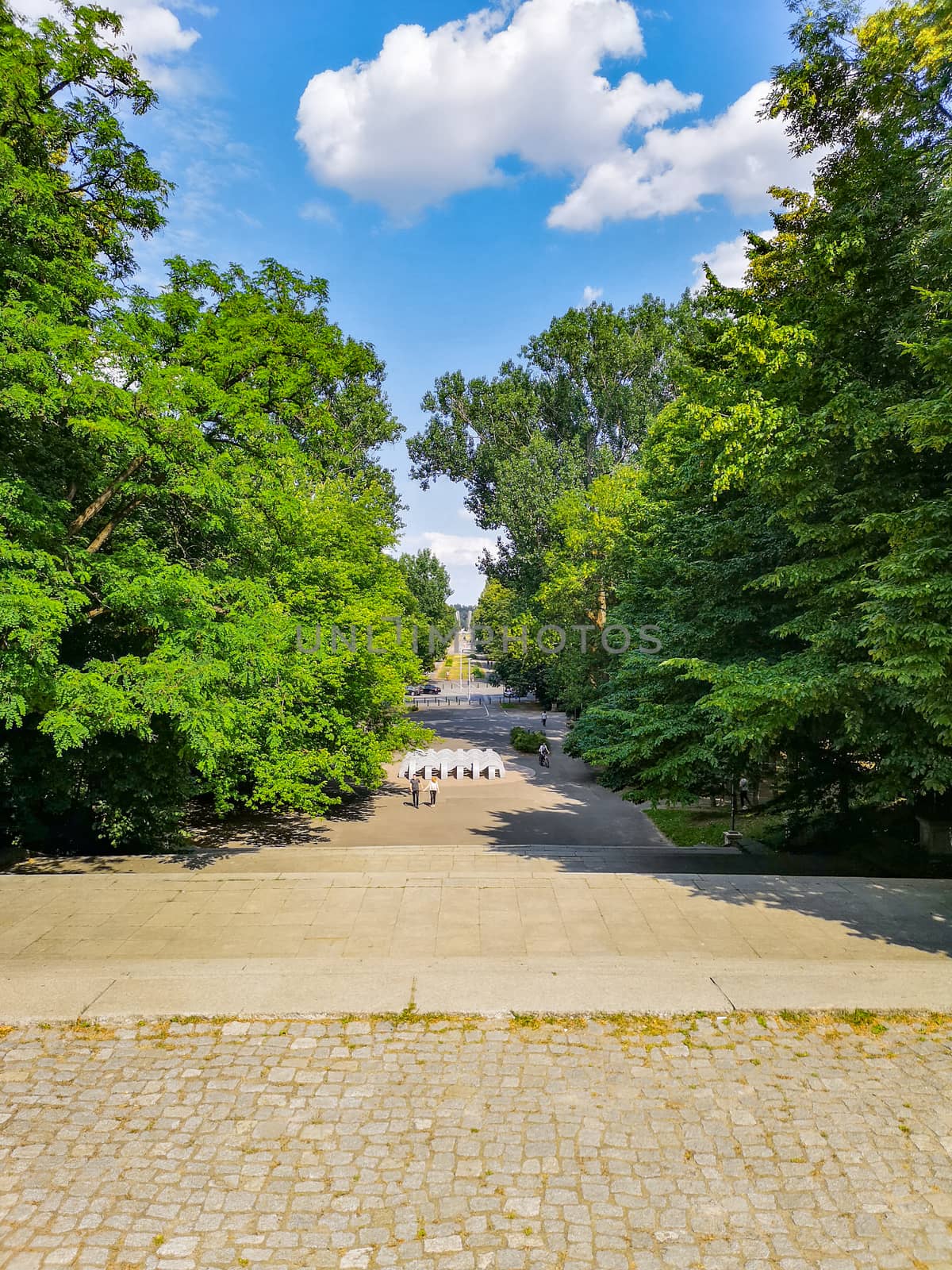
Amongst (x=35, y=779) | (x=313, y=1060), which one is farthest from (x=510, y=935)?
(x=35, y=779)

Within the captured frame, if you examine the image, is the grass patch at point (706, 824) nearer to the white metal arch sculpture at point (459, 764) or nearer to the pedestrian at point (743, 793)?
the pedestrian at point (743, 793)

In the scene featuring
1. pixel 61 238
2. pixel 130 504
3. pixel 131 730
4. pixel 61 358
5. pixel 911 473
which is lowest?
pixel 131 730

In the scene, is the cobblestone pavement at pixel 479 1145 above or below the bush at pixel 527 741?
below

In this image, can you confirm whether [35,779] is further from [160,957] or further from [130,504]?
[160,957]

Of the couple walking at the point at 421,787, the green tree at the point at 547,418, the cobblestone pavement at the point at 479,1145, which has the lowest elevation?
the couple walking at the point at 421,787

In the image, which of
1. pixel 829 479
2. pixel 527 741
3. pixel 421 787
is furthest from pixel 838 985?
pixel 527 741

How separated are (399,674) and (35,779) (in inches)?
371

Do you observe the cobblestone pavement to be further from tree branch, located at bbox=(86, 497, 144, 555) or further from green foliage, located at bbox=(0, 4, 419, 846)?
tree branch, located at bbox=(86, 497, 144, 555)

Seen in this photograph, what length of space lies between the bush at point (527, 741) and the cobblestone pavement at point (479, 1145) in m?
27.5

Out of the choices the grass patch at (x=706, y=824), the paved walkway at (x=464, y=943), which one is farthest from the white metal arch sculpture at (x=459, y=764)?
the paved walkway at (x=464, y=943)

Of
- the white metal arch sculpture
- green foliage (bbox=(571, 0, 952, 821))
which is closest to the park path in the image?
green foliage (bbox=(571, 0, 952, 821))

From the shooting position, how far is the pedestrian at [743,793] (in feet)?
57.3

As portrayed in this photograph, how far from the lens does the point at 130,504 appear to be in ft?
33.8

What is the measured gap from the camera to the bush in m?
33.8
